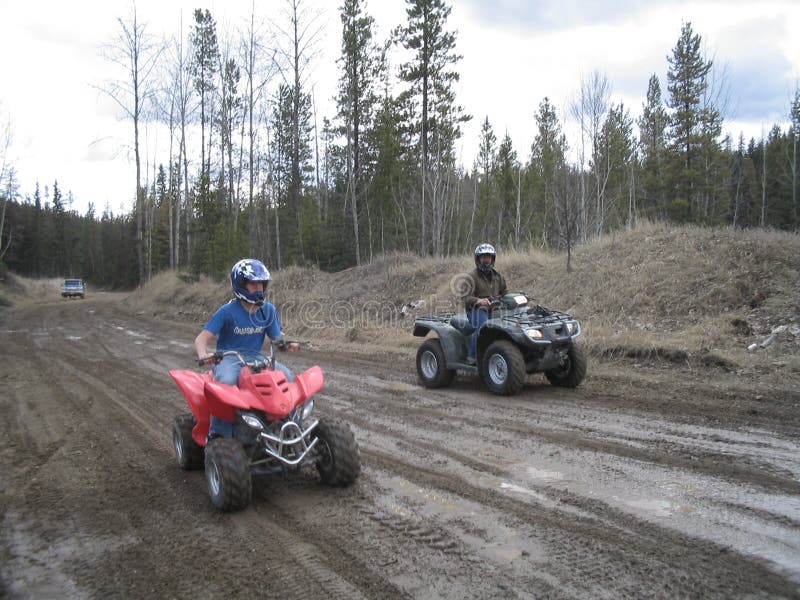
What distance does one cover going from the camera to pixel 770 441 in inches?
207

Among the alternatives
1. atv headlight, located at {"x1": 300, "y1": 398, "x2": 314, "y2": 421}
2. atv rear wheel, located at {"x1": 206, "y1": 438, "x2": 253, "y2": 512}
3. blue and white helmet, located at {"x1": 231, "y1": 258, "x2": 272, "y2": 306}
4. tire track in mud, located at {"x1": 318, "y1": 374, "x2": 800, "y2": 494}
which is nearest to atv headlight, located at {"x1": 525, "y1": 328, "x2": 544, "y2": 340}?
tire track in mud, located at {"x1": 318, "y1": 374, "x2": 800, "y2": 494}

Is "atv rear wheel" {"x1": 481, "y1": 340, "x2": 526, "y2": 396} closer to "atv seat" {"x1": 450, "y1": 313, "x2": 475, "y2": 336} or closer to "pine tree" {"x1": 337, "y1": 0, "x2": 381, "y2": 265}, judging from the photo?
"atv seat" {"x1": 450, "y1": 313, "x2": 475, "y2": 336}

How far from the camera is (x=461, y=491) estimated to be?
173 inches

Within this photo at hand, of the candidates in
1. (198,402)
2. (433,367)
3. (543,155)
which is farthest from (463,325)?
(543,155)

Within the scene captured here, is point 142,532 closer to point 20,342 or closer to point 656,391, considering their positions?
point 656,391

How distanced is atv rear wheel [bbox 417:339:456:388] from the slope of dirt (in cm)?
21

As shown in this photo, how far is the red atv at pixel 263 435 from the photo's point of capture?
409cm

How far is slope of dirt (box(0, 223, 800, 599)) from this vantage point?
125 inches

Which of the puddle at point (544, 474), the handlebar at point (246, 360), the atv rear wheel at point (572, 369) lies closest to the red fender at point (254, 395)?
the handlebar at point (246, 360)

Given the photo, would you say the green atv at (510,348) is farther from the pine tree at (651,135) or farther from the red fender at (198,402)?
the pine tree at (651,135)

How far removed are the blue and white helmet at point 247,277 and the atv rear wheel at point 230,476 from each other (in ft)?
4.25

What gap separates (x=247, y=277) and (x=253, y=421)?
1264 millimetres

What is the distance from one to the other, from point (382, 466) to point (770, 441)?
3.72m

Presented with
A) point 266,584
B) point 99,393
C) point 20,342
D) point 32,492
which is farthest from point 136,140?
point 266,584
